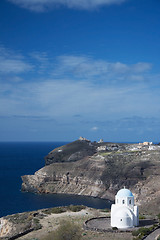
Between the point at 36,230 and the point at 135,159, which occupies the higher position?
the point at 135,159

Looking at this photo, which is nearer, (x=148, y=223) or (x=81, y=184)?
(x=148, y=223)

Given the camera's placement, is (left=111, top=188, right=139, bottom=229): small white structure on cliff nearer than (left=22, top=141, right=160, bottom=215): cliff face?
Yes

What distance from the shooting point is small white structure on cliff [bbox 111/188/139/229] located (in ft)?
183

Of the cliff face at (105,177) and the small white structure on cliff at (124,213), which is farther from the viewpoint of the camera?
the cliff face at (105,177)

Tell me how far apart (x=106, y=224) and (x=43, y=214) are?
57.1 ft

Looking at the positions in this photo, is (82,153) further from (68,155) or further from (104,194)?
(104,194)

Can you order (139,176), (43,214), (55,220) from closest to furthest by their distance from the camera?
(55,220), (43,214), (139,176)

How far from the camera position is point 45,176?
14950 centimetres

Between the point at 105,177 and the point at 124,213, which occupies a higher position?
the point at 105,177

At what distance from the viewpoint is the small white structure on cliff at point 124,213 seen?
183 feet

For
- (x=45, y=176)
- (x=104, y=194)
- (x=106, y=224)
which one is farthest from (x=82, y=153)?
(x=106, y=224)

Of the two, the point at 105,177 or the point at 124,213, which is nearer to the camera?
the point at 124,213

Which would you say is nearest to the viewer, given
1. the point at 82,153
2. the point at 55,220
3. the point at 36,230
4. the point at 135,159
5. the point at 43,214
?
the point at 36,230

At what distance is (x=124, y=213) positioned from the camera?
2203 inches
